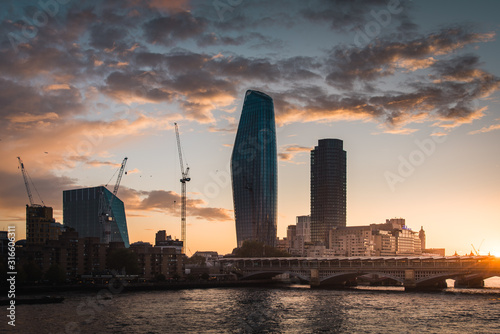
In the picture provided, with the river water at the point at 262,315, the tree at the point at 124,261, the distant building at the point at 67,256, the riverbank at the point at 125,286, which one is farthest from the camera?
the tree at the point at 124,261

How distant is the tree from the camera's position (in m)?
192

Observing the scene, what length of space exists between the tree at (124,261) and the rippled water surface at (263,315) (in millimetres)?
55370

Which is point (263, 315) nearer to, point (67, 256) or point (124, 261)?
point (124, 261)

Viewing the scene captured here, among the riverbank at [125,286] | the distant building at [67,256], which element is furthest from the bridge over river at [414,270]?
the distant building at [67,256]

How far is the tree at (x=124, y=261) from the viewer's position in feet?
631

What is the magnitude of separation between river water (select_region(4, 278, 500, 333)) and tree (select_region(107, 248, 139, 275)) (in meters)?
55.7

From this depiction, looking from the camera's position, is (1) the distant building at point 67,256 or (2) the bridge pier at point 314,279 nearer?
(1) the distant building at point 67,256

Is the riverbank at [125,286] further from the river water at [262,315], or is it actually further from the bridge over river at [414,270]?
the bridge over river at [414,270]

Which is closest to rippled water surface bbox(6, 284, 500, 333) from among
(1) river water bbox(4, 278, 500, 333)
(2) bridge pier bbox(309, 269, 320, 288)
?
(1) river water bbox(4, 278, 500, 333)

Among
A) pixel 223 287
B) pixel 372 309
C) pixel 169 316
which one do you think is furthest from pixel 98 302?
pixel 223 287

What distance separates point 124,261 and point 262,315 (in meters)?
101

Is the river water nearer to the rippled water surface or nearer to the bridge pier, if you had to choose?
the rippled water surface

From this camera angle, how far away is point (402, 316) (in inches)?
3895

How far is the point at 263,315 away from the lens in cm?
10206
